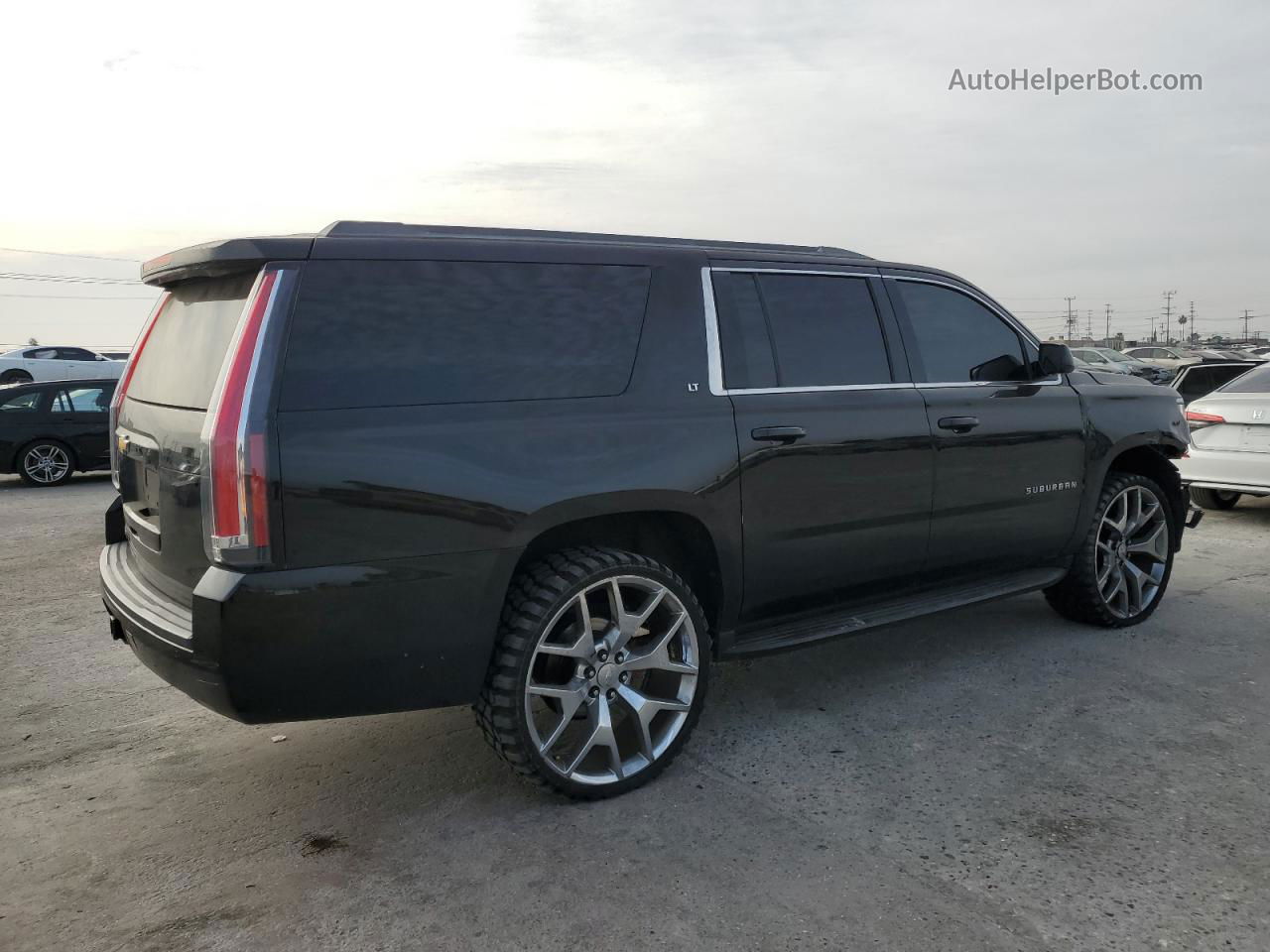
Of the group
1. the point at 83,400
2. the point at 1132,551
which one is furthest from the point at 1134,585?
the point at 83,400

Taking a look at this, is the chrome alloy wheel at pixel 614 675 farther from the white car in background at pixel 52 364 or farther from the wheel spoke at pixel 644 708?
the white car in background at pixel 52 364

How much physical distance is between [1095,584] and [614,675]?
297 cm

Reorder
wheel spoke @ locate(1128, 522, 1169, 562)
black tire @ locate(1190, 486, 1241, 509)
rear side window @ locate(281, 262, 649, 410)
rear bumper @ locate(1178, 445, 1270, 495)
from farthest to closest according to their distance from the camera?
black tire @ locate(1190, 486, 1241, 509) → rear bumper @ locate(1178, 445, 1270, 495) → wheel spoke @ locate(1128, 522, 1169, 562) → rear side window @ locate(281, 262, 649, 410)

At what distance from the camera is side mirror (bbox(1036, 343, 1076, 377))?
16.4ft

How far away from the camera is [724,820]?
132 inches

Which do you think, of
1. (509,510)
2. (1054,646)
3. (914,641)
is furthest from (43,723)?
(1054,646)

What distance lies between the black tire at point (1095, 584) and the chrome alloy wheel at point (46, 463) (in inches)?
488

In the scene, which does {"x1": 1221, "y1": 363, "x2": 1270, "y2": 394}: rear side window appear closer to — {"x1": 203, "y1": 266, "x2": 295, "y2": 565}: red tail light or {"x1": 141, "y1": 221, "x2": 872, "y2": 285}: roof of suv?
{"x1": 141, "y1": 221, "x2": 872, "y2": 285}: roof of suv

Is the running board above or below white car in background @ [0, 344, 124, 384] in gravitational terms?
below

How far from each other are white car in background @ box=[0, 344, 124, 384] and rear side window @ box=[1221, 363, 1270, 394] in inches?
1118

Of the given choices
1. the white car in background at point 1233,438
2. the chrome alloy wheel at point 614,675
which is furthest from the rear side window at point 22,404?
the white car in background at point 1233,438

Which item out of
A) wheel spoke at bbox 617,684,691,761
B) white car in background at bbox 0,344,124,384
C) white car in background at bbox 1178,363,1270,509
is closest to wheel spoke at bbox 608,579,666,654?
wheel spoke at bbox 617,684,691,761

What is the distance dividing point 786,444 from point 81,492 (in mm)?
11261

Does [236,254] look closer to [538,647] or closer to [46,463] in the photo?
[538,647]
